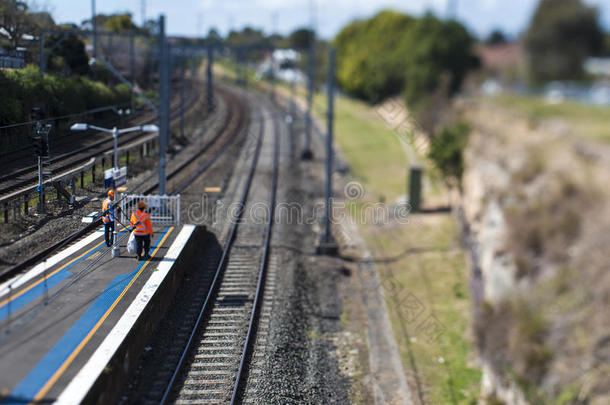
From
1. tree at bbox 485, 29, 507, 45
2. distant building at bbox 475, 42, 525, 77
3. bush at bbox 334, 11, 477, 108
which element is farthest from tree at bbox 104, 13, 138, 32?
tree at bbox 485, 29, 507, 45

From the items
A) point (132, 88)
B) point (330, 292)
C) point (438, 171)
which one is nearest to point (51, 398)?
point (330, 292)

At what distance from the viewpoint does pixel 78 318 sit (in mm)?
8789

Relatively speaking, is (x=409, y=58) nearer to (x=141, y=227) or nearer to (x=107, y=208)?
(x=141, y=227)

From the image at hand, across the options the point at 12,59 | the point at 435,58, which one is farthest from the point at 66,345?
the point at 435,58

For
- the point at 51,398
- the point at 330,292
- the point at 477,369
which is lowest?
the point at 477,369

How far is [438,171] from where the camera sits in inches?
1131

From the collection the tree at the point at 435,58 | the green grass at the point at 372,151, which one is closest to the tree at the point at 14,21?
the green grass at the point at 372,151

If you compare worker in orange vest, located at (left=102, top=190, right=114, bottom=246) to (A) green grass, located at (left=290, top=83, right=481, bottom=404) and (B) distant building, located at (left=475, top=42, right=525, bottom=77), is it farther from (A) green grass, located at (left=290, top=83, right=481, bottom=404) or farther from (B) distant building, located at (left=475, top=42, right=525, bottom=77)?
(B) distant building, located at (left=475, top=42, right=525, bottom=77)

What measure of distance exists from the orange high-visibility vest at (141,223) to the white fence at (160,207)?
1.32m

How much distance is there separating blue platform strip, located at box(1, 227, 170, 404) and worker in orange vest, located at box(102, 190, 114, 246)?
0.83 meters

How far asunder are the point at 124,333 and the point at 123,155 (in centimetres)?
598

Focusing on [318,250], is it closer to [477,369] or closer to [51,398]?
[477,369]

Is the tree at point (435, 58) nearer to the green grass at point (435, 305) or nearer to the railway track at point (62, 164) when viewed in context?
the green grass at point (435, 305)

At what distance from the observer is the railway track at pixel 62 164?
9289mm
